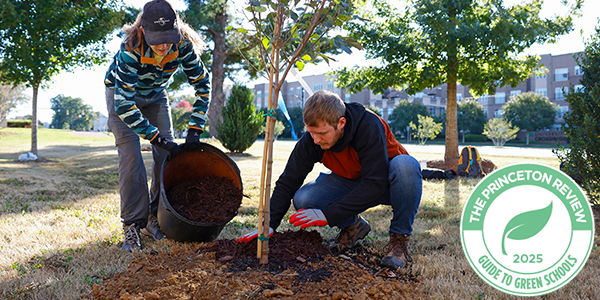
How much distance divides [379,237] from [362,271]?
33.8 inches

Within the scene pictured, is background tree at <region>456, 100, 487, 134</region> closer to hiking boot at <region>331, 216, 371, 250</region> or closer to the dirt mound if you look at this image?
hiking boot at <region>331, 216, 371, 250</region>

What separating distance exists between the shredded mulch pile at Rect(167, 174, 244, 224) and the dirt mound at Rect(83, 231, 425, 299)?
0.27m

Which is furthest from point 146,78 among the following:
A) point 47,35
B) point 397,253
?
point 47,35

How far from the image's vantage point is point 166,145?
2.47 m

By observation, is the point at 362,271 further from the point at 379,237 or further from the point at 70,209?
the point at 70,209

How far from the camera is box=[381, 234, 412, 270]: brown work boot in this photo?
2.04m

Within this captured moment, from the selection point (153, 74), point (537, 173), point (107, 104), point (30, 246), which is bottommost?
point (30, 246)

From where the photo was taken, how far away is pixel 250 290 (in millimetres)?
1623

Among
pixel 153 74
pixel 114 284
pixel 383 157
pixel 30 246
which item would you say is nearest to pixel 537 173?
pixel 383 157

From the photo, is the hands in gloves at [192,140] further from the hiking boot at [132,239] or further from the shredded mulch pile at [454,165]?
the shredded mulch pile at [454,165]

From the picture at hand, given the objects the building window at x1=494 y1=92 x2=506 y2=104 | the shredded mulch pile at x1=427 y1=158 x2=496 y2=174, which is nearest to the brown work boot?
the shredded mulch pile at x1=427 y1=158 x2=496 y2=174

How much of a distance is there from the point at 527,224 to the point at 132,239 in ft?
7.84

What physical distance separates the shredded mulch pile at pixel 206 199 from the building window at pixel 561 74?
5236cm

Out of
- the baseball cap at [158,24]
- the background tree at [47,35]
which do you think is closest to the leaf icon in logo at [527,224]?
the baseball cap at [158,24]
